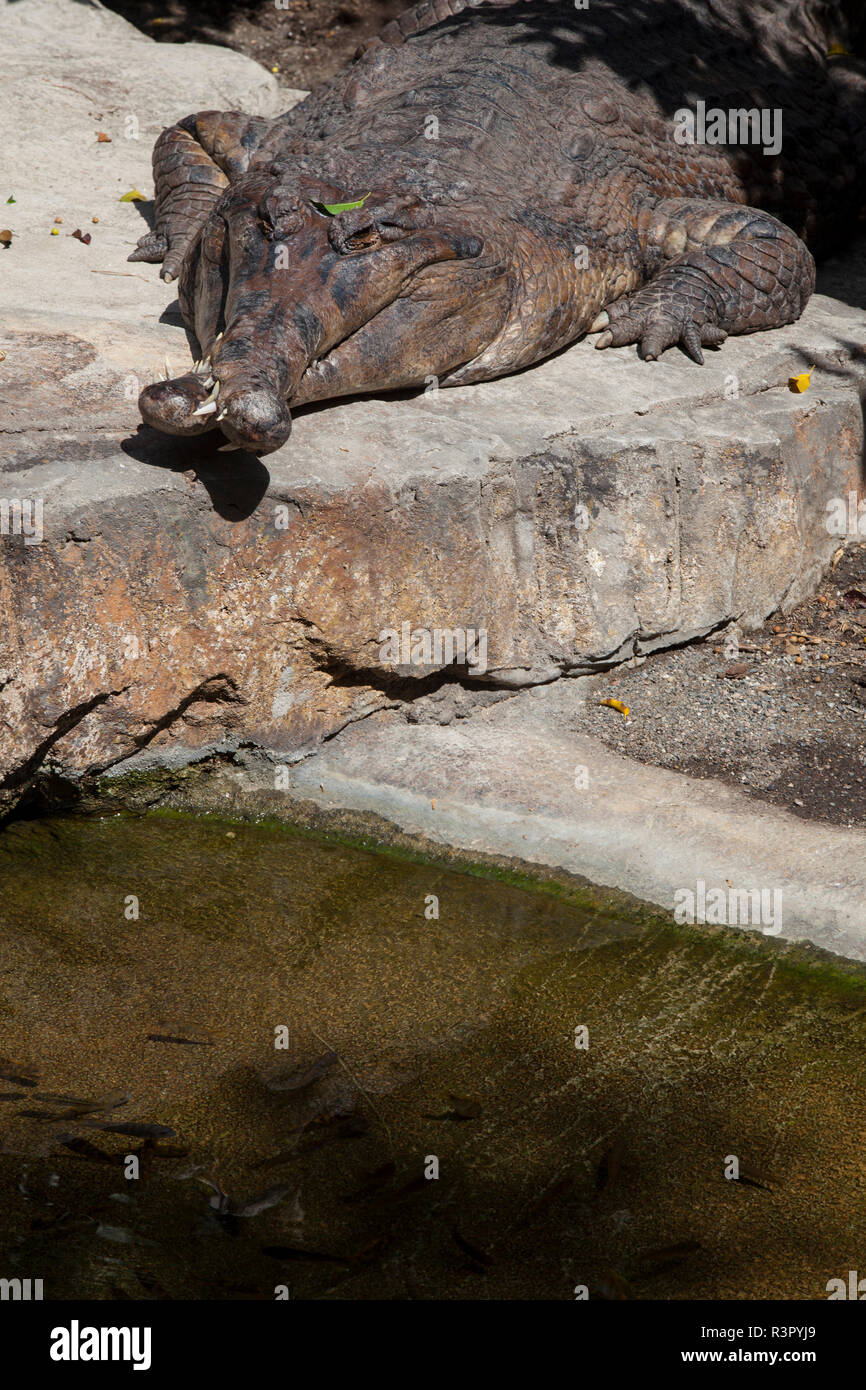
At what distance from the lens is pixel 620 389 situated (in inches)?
192

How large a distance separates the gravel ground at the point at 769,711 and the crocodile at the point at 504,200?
125 centimetres

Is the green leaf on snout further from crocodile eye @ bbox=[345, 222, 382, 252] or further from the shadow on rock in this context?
the shadow on rock

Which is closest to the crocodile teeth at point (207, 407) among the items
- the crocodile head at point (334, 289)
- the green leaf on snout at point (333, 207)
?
the crocodile head at point (334, 289)

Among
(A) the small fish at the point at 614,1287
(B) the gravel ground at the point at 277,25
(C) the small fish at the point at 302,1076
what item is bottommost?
(A) the small fish at the point at 614,1287

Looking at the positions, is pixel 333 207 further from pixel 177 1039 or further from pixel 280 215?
pixel 177 1039

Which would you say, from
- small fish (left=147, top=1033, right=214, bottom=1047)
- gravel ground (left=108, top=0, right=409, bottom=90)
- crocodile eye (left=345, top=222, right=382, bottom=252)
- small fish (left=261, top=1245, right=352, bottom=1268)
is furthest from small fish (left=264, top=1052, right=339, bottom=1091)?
gravel ground (left=108, top=0, right=409, bottom=90)

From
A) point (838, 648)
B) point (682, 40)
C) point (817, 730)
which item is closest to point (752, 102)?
point (682, 40)

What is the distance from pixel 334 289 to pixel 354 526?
0.87 meters

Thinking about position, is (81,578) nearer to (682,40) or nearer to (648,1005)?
(648,1005)

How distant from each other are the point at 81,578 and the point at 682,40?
15.2 ft

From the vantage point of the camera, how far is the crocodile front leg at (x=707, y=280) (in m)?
5.21

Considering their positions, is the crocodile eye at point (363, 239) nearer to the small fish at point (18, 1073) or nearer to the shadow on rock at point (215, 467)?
the shadow on rock at point (215, 467)

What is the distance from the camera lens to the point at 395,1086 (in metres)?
2.99

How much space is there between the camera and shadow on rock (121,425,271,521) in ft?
12.7
